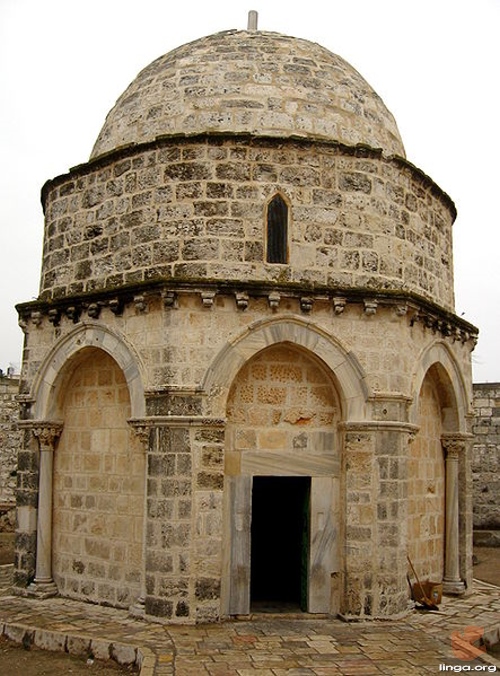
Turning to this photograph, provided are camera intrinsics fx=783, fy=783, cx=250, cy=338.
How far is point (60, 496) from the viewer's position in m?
10.6

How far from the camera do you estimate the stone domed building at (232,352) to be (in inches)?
358

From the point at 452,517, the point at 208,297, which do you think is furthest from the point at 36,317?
the point at 452,517

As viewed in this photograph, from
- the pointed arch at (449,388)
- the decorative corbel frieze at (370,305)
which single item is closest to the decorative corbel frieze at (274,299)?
the decorative corbel frieze at (370,305)

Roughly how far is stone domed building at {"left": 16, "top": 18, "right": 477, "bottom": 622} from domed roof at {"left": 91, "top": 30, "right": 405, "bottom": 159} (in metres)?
0.04

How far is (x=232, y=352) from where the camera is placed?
918cm

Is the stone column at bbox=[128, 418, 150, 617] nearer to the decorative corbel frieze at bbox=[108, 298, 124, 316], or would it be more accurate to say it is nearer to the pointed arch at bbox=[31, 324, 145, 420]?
the pointed arch at bbox=[31, 324, 145, 420]

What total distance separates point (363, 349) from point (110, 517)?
3817mm

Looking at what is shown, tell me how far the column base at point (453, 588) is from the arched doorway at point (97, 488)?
175 inches

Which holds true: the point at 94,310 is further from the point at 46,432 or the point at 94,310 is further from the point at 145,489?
the point at 145,489

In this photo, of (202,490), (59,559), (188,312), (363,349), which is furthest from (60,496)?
(363,349)

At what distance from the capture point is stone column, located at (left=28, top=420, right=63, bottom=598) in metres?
10.4

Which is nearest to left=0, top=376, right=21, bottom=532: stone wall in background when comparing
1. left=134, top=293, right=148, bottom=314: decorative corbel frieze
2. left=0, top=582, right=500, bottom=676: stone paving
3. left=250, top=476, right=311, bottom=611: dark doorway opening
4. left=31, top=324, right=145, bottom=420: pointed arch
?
left=250, top=476, right=311, bottom=611: dark doorway opening

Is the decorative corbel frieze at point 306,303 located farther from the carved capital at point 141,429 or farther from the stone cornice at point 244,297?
the carved capital at point 141,429

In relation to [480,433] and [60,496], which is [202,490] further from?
[480,433]
